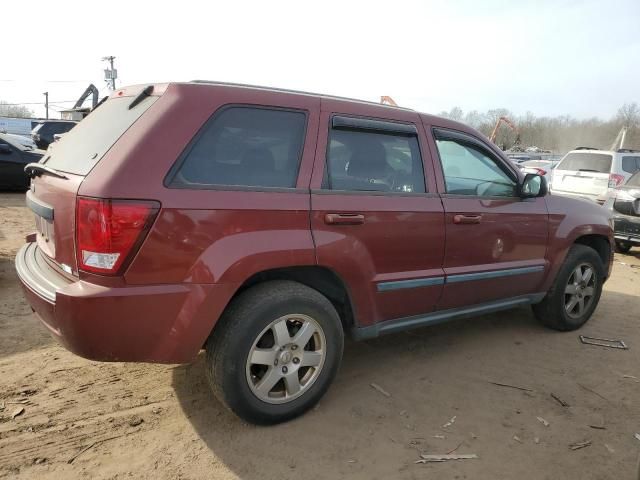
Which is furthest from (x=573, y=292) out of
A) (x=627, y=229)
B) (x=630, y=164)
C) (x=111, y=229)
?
(x=630, y=164)

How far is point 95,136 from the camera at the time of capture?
8.86ft

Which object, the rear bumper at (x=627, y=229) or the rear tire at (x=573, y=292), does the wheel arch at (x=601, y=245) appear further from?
the rear bumper at (x=627, y=229)

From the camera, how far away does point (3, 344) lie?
367cm

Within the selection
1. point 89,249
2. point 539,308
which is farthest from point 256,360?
point 539,308

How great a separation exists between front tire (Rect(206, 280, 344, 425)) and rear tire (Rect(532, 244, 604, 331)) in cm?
247

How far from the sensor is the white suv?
33.3 feet

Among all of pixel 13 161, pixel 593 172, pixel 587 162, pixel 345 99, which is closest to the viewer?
pixel 345 99

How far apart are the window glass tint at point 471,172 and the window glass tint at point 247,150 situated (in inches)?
49.8

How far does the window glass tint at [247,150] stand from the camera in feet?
8.12

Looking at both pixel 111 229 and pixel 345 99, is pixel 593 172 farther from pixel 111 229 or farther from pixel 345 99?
pixel 111 229

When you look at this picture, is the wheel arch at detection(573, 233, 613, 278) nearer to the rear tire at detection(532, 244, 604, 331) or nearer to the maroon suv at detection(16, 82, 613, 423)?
the rear tire at detection(532, 244, 604, 331)

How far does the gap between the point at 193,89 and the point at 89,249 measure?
97 centimetres

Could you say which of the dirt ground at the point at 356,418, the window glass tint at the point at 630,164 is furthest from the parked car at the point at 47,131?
the window glass tint at the point at 630,164

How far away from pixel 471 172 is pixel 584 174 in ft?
27.4
